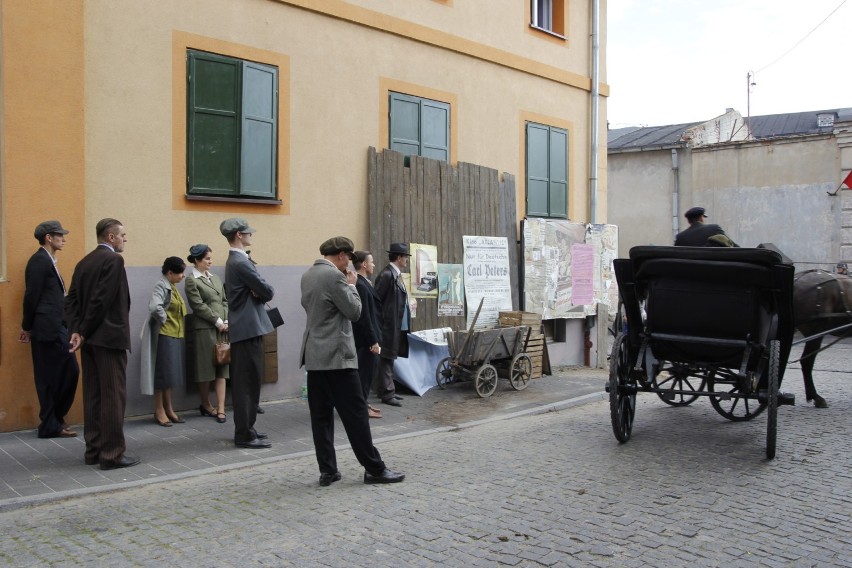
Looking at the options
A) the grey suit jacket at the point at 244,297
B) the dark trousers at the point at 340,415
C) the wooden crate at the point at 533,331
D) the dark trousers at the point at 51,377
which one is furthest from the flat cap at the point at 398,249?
the dark trousers at the point at 51,377

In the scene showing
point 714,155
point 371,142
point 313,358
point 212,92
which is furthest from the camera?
point 714,155

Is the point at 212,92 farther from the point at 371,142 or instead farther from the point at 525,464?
the point at 525,464

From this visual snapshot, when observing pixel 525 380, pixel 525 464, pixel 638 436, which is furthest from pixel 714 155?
pixel 525 464

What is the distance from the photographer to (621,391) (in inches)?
294

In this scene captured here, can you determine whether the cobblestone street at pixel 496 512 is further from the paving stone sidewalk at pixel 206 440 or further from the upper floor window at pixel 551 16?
the upper floor window at pixel 551 16

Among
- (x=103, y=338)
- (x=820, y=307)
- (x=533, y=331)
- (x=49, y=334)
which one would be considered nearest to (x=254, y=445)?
(x=103, y=338)

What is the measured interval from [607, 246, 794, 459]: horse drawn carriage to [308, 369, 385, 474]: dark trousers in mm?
2305

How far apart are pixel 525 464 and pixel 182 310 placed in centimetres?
390

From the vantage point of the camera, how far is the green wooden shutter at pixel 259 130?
931 centimetres

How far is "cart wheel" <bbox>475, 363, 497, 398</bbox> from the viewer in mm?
10391

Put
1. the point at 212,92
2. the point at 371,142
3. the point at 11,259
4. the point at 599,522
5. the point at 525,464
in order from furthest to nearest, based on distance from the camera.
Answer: the point at 371,142, the point at 212,92, the point at 11,259, the point at 525,464, the point at 599,522

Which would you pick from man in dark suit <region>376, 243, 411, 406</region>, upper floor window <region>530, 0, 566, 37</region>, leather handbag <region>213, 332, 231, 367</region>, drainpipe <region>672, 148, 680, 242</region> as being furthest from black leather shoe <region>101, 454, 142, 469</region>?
drainpipe <region>672, 148, 680, 242</region>

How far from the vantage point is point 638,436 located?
7.87 m

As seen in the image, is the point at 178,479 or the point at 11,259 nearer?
the point at 178,479
